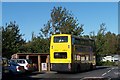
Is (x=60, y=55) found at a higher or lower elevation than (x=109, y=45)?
lower

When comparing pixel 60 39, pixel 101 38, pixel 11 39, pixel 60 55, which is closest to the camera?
pixel 60 39

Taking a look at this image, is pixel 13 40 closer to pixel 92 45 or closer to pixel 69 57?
pixel 92 45

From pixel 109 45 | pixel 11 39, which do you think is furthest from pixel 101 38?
pixel 11 39

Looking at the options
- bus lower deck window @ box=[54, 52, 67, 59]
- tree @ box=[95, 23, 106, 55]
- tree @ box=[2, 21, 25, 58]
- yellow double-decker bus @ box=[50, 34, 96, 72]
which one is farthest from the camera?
tree @ box=[95, 23, 106, 55]

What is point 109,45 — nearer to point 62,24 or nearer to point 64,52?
point 62,24

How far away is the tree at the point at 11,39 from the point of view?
48.6 m

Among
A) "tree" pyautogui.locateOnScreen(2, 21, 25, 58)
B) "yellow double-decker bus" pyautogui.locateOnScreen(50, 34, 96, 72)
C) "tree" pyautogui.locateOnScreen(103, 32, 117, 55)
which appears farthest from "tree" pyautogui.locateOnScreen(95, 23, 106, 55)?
"yellow double-decker bus" pyautogui.locateOnScreen(50, 34, 96, 72)

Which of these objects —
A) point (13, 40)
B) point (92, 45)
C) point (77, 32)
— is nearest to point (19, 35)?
point (13, 40)

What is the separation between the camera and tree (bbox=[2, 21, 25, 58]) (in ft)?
159

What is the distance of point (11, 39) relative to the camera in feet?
177

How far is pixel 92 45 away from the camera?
4425 cm

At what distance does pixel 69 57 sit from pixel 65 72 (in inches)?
147

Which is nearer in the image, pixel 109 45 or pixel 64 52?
pixel 64 52

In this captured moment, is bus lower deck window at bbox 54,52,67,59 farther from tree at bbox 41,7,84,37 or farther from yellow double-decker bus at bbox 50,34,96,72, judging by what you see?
tree at bbox 41,7,84,37
